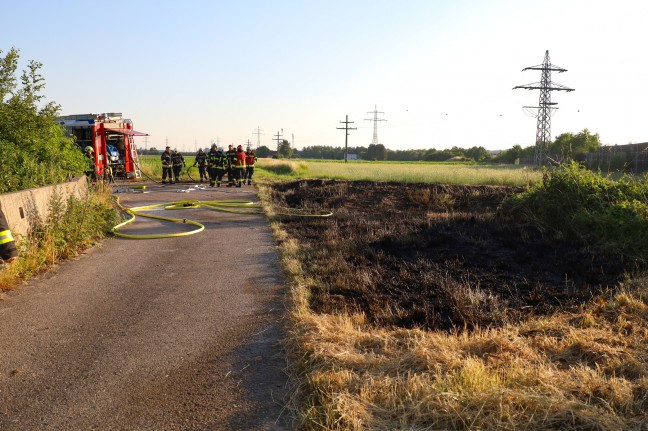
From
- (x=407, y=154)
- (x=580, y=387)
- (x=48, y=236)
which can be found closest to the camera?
(x=580, y=387)

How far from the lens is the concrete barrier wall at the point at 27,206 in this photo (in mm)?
5938

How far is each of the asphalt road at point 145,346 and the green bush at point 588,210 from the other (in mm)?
5107

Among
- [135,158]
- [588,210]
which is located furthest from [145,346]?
[135,158]

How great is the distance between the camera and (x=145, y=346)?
159 inches

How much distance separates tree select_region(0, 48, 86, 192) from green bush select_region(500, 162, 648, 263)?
842 cm

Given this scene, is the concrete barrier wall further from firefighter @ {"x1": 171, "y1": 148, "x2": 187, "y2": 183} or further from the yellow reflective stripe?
firefighter @ {"x1": 171, "y1": 148, "x2": 187, "y2": 183}

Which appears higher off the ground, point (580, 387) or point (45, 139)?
point (45, 139)

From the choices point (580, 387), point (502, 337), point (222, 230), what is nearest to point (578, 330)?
point (502, 337)

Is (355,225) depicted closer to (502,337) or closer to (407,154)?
(502,337)

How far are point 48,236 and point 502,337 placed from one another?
19.1ft

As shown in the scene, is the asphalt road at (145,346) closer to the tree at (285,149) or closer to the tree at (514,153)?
the tree at (514,153)

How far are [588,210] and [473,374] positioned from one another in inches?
270

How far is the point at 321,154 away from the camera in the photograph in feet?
416

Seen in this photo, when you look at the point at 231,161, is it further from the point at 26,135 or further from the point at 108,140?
the point at 26,135
